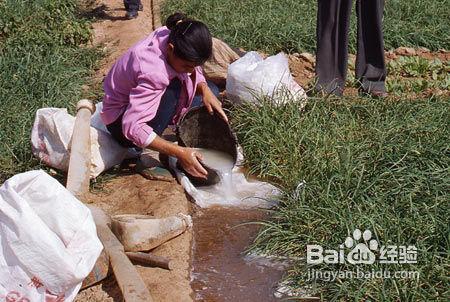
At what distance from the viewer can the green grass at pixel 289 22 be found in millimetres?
6664

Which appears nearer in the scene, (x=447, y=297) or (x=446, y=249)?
(x=447, y=297)

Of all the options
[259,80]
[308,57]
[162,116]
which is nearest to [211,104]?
[162,116]

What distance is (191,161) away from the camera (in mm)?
3824

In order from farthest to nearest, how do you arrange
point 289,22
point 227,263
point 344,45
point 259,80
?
point 289,22, point 344,45, point 259,80, point 227,263

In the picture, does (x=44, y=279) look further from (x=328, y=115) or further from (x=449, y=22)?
(x=449, y=22)

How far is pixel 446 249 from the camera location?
3037mm

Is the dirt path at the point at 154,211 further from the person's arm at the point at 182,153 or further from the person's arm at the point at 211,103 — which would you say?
the person's arm at the point at 211,103

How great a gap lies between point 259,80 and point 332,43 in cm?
88

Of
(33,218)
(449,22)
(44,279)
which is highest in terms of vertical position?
(33,218)

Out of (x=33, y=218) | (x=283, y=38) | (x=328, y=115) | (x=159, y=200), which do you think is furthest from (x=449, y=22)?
(x=33, y=218)

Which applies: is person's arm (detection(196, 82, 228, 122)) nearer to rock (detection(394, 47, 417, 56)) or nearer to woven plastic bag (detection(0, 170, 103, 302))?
woven plastic bag (detection(0, 170, 103, 302))

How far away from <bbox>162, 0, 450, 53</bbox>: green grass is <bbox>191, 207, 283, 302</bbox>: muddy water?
9.75 feet

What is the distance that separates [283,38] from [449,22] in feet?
6.31

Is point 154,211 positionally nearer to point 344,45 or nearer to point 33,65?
point 33,65
